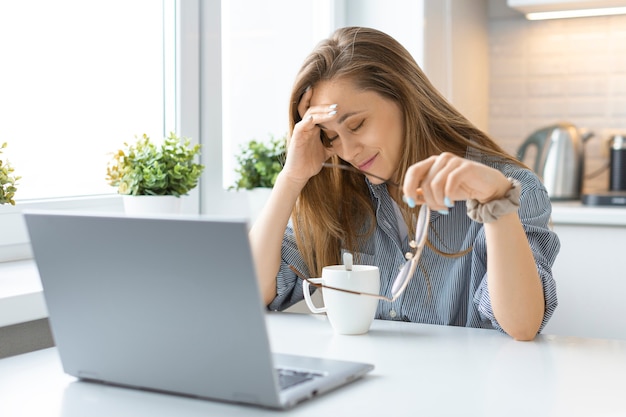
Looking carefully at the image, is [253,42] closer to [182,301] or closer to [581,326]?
[581,326]

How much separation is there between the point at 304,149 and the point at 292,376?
0.76 meters

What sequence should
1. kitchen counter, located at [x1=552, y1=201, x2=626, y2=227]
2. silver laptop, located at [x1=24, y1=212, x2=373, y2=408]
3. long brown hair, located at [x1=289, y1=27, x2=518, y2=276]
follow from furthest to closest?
kitchen counter, located at [x1=552, y1=201, x2=626, y2=227]
long brown hair, located at [x1=289, y1=27, x2=518, y2=276]
silver laptop, located at [x1=24, y1=212, x2=373, y2=408]

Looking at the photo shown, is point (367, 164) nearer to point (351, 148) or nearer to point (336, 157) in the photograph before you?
point (351, 148)

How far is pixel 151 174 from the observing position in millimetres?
1852

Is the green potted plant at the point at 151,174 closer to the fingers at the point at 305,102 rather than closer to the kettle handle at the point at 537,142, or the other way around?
the fingers at the point at 305,102

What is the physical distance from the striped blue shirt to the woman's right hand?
136mm

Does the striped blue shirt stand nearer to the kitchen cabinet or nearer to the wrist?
the wrist

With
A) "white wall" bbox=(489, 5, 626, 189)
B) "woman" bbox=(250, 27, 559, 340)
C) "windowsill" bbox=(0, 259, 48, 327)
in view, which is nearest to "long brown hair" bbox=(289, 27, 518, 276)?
"woman" bbox=(250, 27, 559, 340)

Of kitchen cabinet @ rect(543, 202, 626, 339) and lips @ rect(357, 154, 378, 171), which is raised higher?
lips @ rect(357, 154, 378, 171)

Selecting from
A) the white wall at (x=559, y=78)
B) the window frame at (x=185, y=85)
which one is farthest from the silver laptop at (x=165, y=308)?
the white wall at (x=559, y=78)

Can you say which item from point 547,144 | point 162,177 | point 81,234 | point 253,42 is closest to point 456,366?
point 81,234

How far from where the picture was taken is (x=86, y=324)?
1014 mm

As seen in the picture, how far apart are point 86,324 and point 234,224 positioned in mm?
293

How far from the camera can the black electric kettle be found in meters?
3.08
